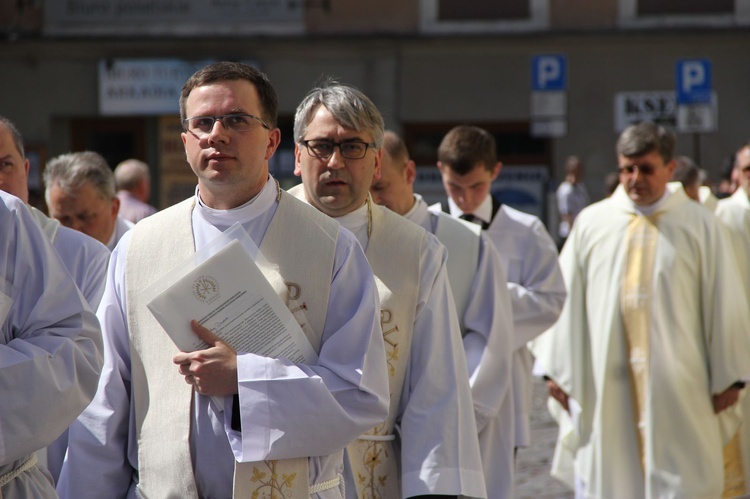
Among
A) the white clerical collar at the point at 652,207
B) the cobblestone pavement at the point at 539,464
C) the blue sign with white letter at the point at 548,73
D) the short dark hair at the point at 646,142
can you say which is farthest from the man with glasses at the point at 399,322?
the blue sign with white letter at the point at 548,73

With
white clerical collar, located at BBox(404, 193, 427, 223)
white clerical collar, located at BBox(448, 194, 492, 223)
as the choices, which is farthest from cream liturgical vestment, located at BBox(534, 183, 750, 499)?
white clerical collar, located at BBox(404, 193, 427, 223)

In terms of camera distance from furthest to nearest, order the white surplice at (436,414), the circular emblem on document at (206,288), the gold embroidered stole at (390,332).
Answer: the gold embroidered stole at (390,332), the white surplice at (436,414), the circular emblem on document at (206,288)

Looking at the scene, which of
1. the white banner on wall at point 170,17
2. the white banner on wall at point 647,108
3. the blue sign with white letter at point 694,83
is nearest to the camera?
the blue sign with white letter at point 694,83

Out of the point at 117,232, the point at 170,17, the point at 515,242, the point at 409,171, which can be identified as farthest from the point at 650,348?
the point at 170,17

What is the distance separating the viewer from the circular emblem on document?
3.19 meters

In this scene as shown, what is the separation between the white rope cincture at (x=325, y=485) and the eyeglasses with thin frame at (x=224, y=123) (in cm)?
98

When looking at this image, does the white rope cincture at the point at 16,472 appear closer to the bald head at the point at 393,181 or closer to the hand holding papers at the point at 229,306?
the hand holding papers at the point at 229,306

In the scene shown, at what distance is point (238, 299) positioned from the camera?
10.5ft

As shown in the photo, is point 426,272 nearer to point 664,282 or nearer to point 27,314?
point 27,314

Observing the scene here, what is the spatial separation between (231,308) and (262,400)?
264mm

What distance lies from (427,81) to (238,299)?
16234 mm

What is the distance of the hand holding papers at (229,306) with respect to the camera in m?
3.16

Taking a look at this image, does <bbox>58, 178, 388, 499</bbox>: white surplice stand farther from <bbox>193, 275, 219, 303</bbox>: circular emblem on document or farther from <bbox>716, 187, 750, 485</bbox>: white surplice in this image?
<bbox>716, 187, 750, 485</bbox>: white surplice

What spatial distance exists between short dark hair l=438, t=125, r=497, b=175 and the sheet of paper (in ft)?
8.94
